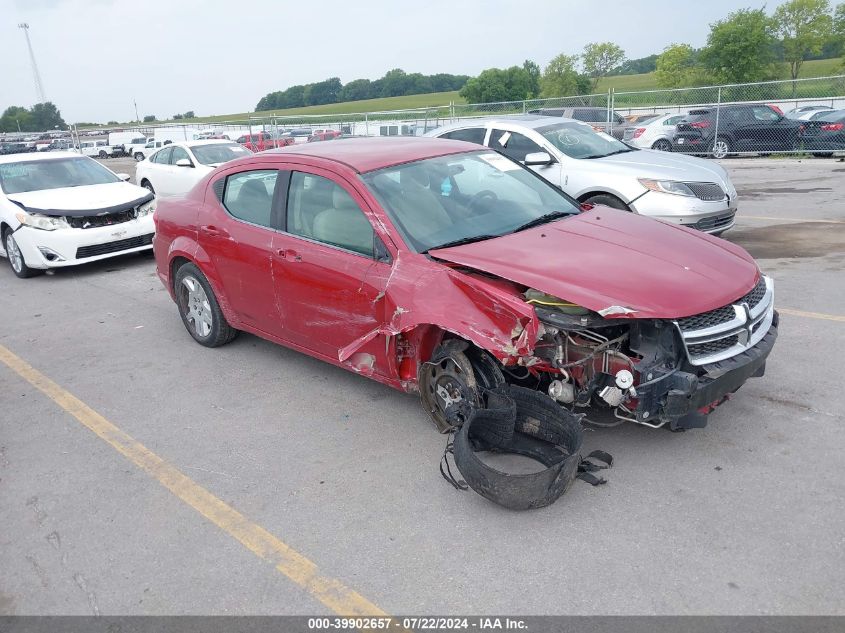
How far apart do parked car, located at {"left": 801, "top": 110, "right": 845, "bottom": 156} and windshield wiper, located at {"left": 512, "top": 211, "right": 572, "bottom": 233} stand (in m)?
16.8

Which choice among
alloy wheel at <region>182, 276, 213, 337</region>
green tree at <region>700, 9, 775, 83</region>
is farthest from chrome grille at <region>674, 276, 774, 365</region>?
green tree at <region>700, 9, 775, 83</region>

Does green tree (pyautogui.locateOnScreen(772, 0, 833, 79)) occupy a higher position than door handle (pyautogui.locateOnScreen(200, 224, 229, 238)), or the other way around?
green tree (pyautogui.locateOnScreen(772, 0, 833, 79))

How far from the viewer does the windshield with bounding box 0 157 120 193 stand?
31.5ft

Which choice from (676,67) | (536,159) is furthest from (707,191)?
(676,67)

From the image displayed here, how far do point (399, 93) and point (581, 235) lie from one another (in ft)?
371

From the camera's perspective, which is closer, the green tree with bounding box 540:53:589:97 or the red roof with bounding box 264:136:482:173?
the red roof with bounding box 264:136:482:173

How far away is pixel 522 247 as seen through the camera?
3994mm

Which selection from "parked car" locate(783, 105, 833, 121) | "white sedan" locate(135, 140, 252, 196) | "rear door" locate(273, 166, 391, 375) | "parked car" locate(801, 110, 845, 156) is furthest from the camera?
"parked car" locate(783, 105, 833, 121)

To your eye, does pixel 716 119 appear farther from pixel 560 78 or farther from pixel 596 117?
pixel 560 78

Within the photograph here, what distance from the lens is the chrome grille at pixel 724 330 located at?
3418mm

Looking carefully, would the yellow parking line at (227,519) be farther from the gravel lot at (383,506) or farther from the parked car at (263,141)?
the parked car at (263,141)

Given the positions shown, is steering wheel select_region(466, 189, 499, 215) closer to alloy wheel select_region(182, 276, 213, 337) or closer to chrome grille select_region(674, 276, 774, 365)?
chrome grille select_region(674, 276, 774, 365)

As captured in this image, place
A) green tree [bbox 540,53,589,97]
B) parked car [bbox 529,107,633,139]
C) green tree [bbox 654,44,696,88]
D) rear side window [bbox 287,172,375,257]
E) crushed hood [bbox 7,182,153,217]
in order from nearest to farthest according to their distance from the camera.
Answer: rear side window [bbox 287,172,375,257] → crushed hood [bbox 7,182,153,217] → parked car [bbox 529,107,633,139] → green tree [bbox 654,44,696,88] → green tree [bbox 540,53,589,97]

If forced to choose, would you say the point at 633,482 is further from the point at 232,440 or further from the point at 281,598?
the point at 232,440
